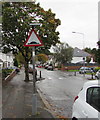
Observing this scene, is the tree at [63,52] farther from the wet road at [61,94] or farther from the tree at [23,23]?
the wet road at [61,94]

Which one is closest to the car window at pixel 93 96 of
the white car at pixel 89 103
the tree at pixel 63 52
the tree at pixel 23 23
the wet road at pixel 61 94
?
the white car at pixel 89 103

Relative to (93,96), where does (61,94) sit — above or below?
below

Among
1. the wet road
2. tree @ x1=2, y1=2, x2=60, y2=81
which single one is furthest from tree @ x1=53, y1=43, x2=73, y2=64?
the wet road

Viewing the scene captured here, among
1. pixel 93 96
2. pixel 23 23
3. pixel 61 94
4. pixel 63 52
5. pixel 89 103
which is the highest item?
pixel 23 23

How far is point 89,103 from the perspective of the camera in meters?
3.96

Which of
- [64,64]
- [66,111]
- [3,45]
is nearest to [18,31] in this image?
[3,45]

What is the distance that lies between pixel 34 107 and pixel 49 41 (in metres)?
12.3

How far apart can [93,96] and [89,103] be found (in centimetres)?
16

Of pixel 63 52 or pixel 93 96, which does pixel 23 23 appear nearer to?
pixel 93 96

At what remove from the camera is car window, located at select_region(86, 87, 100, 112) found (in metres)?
3.82

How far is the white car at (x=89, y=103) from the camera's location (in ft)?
11.8

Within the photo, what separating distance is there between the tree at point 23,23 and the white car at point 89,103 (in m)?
13.0

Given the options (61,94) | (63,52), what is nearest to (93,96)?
(61,94)

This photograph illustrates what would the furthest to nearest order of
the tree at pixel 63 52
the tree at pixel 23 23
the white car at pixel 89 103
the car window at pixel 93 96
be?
the tree at pixel 63 52
the tree at pixel 23 23
the car window at pixel 93 96
the white car at pixel 89 103
